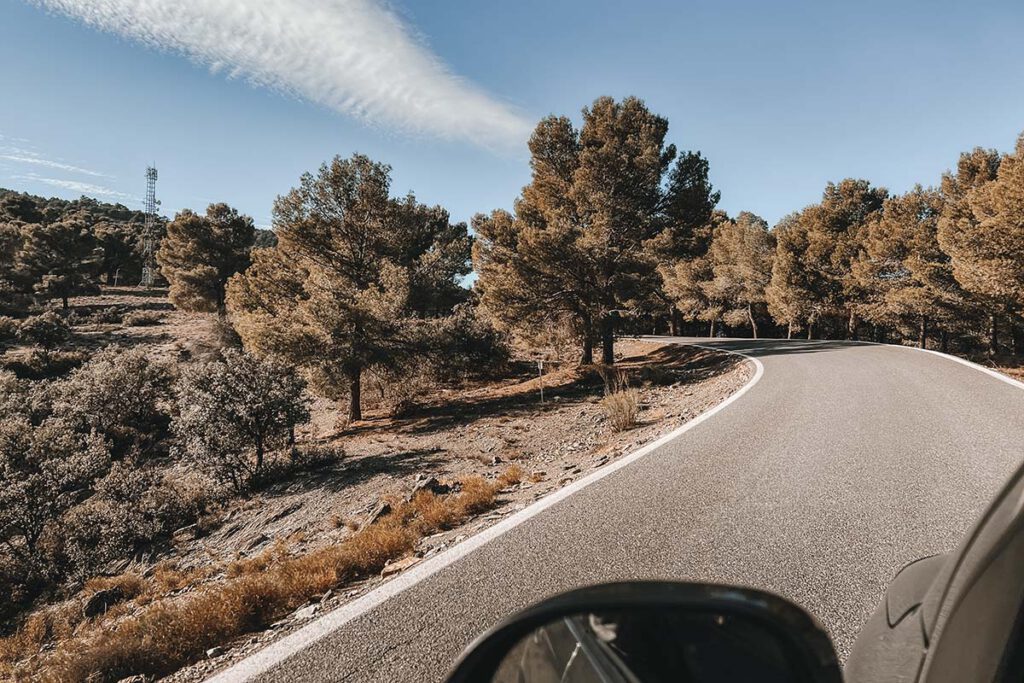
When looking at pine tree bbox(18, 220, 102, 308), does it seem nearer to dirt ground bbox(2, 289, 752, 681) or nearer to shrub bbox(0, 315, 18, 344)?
shrub bbox(0, 315, 18, 344)

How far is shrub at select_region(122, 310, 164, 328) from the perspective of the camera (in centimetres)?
4372

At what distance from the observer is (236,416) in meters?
13.4

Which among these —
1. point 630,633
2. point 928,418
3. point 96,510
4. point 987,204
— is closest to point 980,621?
point 630,633

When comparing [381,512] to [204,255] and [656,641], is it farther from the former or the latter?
[204,255]

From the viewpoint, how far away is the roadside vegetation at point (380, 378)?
627 centimetres

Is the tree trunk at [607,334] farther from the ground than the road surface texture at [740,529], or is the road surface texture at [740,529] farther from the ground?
the tree trunk at [607,334]

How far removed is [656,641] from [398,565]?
3.40 metres

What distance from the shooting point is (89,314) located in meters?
46.4

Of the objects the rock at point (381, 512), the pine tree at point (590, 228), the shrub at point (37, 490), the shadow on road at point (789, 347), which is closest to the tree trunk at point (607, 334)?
the pine tree at point (590, 228)

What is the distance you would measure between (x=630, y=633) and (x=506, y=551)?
9.79 feet

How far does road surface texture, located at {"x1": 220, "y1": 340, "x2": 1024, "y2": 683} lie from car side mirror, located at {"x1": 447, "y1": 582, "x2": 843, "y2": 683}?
1.71 meters

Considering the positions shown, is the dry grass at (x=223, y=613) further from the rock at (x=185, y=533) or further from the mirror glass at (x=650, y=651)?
the rock at (x=185, y=533)

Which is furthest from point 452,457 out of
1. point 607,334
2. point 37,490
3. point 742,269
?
point 742,269

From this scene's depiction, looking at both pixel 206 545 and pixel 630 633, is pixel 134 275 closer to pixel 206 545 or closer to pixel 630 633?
pixel 206 545
